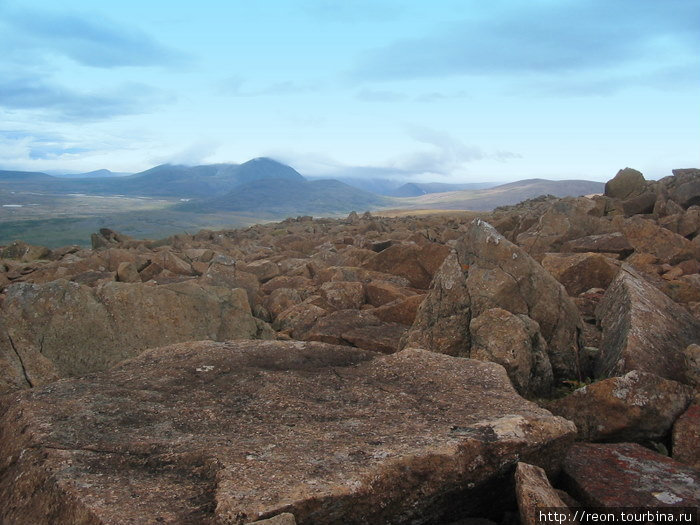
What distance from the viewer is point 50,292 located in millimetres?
10125

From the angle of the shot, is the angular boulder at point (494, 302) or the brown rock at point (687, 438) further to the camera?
the angular boulder at point (494, 302)

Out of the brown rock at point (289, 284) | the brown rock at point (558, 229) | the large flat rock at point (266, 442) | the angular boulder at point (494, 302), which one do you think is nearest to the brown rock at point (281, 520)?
the large flat rock at point (266, 442)

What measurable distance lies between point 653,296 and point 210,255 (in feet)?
64.2

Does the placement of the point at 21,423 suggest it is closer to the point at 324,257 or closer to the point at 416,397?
the point at 416,397

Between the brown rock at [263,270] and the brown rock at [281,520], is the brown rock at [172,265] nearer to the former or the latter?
the brown rock at [263,270]

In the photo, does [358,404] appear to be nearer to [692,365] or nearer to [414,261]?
[692,365]

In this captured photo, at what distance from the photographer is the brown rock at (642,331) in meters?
7.97

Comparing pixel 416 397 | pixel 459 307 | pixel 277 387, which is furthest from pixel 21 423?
pixel 459 307

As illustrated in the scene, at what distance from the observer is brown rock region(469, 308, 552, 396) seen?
7781mm

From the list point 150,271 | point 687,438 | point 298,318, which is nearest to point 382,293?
point 298,318

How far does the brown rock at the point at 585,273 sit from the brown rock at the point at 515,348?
6.05m

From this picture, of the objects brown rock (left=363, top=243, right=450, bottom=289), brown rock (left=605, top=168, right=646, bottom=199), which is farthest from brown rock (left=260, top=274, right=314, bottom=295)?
brown rock (left=605, top=168, right=646, bottom=199)

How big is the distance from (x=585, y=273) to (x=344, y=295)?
6.29m

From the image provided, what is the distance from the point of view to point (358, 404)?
6328 millimetres
